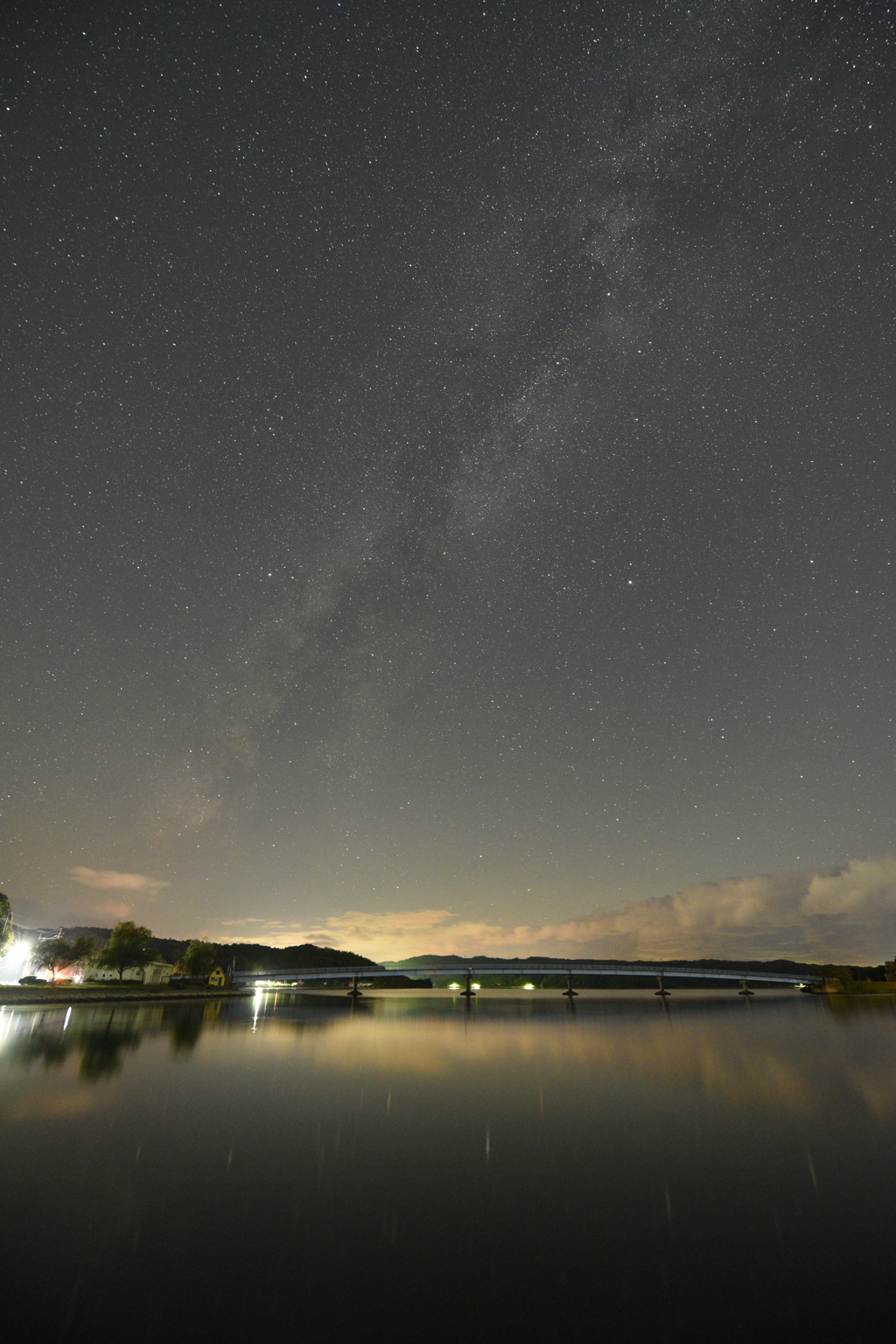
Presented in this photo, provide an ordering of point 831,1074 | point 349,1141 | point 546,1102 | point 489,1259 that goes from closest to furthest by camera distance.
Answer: point 489,1259 → point 349,1141 → point 546,1102 → point 831,1074

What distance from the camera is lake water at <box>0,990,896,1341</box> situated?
865cm

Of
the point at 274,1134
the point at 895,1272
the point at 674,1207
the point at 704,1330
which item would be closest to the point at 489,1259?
the point at 704,1330

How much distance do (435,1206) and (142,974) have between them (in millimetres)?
149351

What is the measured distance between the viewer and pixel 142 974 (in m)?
133

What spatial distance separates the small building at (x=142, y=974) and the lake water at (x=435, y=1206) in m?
115

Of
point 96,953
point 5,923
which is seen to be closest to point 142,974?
point 96,953

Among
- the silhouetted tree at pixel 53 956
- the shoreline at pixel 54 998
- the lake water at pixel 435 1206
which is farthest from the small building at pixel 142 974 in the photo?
the lake water at pixel 435 1206

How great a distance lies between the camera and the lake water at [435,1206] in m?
8.65

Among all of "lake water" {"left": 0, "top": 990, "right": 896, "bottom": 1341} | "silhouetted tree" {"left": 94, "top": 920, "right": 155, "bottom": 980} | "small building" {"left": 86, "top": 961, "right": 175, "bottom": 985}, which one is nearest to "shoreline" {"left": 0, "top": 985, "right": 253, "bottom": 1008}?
"silhouetted tree" {"left": 94, "top": 920, "right": 155, "bottom": 980}

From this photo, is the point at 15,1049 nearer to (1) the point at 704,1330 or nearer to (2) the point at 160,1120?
(2) the point at 160,1120

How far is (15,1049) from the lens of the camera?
31.8 metres

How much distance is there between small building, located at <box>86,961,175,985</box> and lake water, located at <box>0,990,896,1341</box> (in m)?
115

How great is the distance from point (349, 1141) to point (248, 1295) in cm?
1047

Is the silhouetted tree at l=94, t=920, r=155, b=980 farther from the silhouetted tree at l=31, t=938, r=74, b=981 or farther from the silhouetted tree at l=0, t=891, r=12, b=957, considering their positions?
the silhouetted tree at l=0, t=891, r=12, b=957
